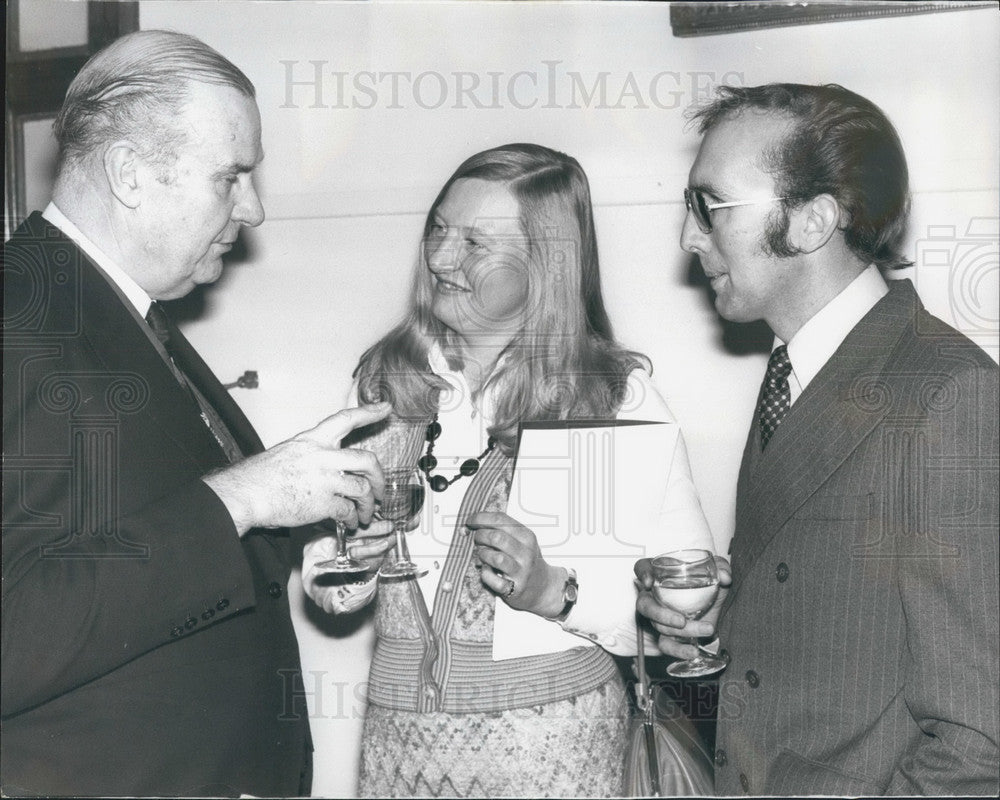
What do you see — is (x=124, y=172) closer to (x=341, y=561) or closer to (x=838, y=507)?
(x=341, y=561)

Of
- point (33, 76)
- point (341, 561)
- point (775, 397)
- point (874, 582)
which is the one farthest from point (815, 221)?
point (33, 76)

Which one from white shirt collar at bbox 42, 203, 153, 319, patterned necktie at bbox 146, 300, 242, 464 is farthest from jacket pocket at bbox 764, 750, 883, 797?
white shirt collar at bbox 42, 203, 153, 319

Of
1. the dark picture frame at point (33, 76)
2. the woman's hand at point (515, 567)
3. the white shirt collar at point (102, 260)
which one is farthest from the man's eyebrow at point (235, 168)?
the woman's hand at point (515, 567)

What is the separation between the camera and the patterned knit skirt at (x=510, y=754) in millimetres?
1996

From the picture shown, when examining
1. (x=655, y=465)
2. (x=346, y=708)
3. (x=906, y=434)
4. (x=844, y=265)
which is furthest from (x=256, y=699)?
(x=844, y=265)

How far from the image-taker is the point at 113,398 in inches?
65.5

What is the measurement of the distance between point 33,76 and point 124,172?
2.28 ft

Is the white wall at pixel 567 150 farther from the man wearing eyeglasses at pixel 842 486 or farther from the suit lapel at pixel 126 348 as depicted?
the suit lapel at pixel 126 348

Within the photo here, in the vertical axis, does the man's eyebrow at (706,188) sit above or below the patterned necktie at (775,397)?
above

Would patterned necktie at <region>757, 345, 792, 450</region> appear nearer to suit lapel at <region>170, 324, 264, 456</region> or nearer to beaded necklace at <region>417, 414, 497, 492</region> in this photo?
beaded necklace at <region>417, 414, 497, 492</region>

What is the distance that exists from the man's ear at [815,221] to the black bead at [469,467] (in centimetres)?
81

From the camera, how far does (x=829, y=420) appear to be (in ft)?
5.99

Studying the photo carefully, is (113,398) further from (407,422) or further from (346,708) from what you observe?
(346,708)

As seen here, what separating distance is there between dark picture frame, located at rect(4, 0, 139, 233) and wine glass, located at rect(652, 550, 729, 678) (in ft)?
5.26
